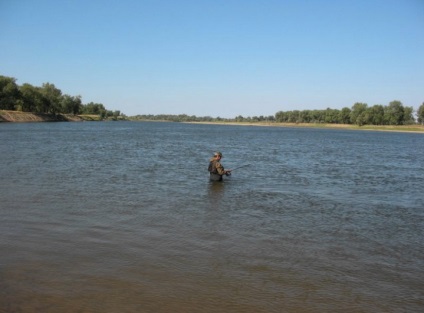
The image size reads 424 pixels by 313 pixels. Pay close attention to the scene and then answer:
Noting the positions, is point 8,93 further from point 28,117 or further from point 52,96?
point 52,96

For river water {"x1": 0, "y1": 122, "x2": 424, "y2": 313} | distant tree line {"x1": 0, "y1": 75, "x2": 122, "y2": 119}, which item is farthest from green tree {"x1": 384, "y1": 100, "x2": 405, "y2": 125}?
river water {"x1": 0, "y1": 122, "x2": 424, "y2": 313}

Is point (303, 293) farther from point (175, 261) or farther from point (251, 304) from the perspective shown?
point (175, 261)

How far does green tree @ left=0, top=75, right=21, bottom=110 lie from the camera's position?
126 metres

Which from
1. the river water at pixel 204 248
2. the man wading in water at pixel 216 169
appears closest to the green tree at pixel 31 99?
the river water at pixel 204 248

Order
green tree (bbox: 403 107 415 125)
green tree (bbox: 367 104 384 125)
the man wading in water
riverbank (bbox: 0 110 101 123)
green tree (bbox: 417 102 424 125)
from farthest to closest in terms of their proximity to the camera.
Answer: green tree (bbox: 367 104 384 125) < green tree (bbox: 403 107 415 125) < green tree (bbox: 417 102 424 125) < riverbank (bbox: 0 110 101 123) < the man wading in water

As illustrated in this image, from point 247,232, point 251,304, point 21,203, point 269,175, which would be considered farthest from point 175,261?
point 269,175

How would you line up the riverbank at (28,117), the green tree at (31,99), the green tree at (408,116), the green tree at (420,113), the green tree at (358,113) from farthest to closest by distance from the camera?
the green tree at (358,113) → the green tree at (408,116) → the green tree at (420,113) → the green tree at (31,99) → the riverbank at (28,117)

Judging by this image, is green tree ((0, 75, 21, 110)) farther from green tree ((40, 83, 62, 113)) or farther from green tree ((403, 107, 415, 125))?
green tree ((403, 107, 415, 125))

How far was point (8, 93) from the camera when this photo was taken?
127 meters

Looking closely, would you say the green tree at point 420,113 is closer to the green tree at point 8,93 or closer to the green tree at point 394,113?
the green tree at point 394,113

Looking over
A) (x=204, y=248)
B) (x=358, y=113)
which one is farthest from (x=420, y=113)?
(x=204, y=248)

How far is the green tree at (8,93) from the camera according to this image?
415ft

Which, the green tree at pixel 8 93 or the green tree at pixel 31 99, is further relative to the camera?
the green tree at pixel 31 99

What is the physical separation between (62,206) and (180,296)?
27.0 feet
